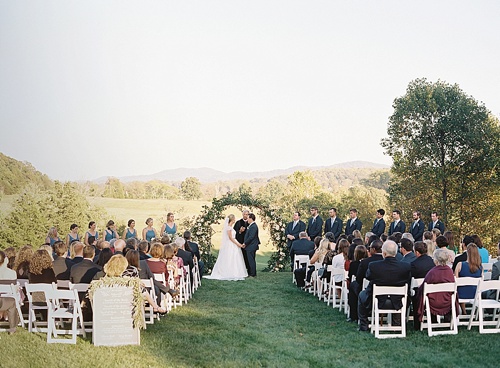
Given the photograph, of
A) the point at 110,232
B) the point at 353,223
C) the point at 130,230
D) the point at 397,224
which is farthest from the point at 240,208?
the point at 397,224

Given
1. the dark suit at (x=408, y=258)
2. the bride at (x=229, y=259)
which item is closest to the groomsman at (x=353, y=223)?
the bride at (x=229, y=259)

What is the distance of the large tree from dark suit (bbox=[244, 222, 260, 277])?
982 cm

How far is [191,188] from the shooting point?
40.2 m

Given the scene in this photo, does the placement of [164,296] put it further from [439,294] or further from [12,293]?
[439,294]

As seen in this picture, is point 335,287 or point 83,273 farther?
point 335,287

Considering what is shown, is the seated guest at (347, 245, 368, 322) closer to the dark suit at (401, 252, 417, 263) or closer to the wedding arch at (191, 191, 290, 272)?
the dark suit at (401, 252, 417, 263)

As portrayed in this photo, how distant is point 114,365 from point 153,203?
26.4 metres

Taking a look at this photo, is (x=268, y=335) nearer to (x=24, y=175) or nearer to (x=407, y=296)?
(x=407, y=296)

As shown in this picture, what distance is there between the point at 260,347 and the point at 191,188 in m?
33.1

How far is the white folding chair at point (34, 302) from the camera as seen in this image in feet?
25.2

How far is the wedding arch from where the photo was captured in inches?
687

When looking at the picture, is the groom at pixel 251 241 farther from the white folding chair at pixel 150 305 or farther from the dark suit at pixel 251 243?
the white folding chair at pixel 150 305

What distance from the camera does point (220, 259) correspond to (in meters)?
15.7

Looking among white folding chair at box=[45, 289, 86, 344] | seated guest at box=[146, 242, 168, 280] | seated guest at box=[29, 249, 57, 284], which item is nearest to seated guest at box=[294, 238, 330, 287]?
seated guest at box=[146, 242, 168, 280]
